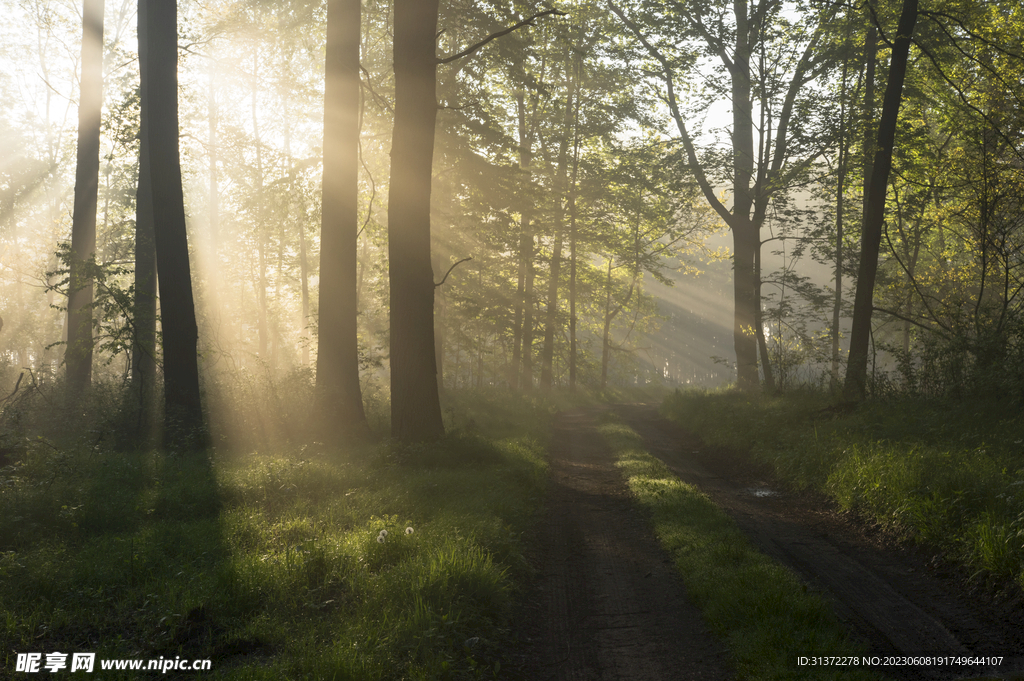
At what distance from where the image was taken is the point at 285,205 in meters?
18.4

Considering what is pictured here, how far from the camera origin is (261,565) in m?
5.45

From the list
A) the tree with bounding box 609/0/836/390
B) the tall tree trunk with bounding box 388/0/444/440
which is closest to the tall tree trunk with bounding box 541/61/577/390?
the tree with bounding box 609/0/836/390

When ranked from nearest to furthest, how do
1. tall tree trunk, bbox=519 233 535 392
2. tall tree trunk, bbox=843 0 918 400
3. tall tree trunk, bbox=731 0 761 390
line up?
tall tree trunk, bbox=843 0 918 400 < tall tree trunk, bbox=731 0 761 390 < tall tree trunk, bbox=519 233 535 392

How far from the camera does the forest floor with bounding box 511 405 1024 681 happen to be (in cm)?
459

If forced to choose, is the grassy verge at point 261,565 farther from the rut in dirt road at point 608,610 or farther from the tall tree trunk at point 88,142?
the tall tree trunk at point 88,142

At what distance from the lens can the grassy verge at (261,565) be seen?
4.35 metres

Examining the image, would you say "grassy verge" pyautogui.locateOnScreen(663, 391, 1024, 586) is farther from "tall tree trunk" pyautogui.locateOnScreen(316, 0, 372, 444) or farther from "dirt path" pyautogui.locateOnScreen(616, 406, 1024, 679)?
"tall tree trunk" pyautogui.locateOnScreen(316, 0, 372, 444)

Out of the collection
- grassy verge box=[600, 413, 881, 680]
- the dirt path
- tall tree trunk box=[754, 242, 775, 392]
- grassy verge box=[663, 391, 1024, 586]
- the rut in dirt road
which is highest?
tall tree trunk box=[754, 242, 775, 392]

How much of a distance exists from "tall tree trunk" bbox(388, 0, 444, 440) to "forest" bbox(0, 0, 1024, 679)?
0.05 meters

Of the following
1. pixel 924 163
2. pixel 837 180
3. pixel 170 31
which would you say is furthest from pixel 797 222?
pixel 170 31

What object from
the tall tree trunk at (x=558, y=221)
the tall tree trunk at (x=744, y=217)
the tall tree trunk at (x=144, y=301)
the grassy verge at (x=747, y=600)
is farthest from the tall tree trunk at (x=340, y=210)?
the tall tree trunk at (x=558, y=221)

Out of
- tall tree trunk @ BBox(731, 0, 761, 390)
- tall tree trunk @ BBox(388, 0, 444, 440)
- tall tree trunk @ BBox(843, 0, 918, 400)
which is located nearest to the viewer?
tall tree trunk @ BBox(388, 0, 444, 440)

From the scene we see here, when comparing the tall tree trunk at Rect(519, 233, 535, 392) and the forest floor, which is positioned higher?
the tall tree trunk at Rect(519, 233, 535, 392)

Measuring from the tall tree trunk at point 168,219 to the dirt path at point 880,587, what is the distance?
990cm
